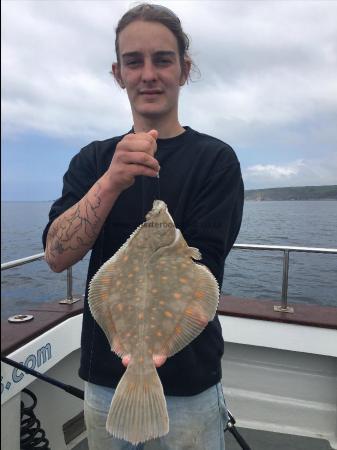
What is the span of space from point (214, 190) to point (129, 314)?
72 centimetres

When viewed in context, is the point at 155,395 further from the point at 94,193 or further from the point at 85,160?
the point at 85,160

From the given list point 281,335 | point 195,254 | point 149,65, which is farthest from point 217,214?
point 281,335

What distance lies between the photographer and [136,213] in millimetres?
2082

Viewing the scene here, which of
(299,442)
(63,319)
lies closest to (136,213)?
(63,319)

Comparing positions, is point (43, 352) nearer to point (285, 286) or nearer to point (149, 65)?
point (285, 286)

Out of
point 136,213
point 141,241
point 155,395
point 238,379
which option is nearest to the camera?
point 155,395

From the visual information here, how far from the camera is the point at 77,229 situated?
1768 mm

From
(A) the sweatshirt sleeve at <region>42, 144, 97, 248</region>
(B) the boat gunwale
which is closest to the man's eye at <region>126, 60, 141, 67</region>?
(A) the sweatshirt sleeve at <region>42, 144, 97, 248</region>

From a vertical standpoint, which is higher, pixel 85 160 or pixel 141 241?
pixel 85 160

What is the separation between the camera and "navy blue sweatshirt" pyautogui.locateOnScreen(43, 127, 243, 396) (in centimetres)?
192

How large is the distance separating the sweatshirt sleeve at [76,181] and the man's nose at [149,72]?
21.8 inches

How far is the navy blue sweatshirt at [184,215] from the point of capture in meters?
1.92

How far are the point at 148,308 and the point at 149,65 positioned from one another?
3.59ft

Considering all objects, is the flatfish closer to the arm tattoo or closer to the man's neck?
the arm tattoo
